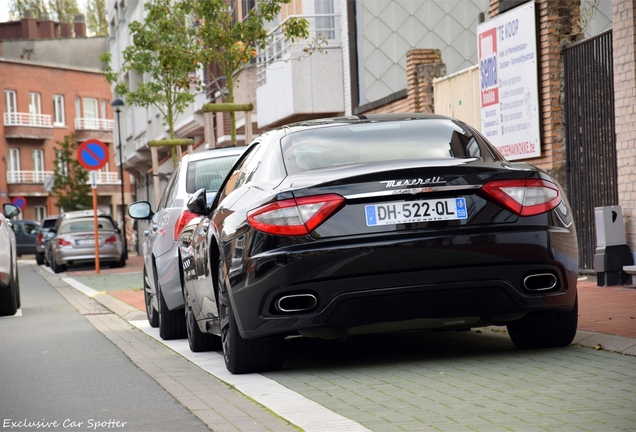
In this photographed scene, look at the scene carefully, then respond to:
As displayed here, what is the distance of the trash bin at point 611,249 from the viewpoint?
12.4 meters

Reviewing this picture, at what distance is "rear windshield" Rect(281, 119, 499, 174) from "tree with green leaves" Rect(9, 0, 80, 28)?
262ft

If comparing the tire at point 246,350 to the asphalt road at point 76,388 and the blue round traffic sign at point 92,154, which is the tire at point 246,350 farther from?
the blue round traffic sign at point 92,154

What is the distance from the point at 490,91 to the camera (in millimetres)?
16578

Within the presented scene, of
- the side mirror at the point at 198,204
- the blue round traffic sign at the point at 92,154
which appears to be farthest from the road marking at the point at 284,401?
the blue round traffic sign at the point at 92,154

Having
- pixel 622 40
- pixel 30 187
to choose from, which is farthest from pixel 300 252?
pixel 30 187

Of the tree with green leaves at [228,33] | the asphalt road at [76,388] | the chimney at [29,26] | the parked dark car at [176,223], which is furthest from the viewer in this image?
the chimney at [29,26]

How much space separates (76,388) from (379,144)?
2.41 m

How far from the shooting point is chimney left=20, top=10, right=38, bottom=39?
86.8 metres

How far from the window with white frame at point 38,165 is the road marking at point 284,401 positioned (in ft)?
245

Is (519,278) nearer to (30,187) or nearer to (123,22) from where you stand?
(123,22)

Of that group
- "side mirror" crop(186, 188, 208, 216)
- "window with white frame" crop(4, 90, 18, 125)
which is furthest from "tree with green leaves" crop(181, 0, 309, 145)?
"window with white frame" crop(4, 90, 18, 125)

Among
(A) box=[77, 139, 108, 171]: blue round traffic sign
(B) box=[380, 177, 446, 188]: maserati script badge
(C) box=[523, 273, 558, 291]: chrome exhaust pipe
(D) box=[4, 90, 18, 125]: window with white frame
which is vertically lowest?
(C) box=[523, 273, 558, 291]: chrome exhaust pipe

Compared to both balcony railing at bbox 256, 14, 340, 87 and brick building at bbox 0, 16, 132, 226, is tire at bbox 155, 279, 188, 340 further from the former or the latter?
brick building at bbox 0, 16, 132, 226

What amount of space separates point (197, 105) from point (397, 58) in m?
13.0
